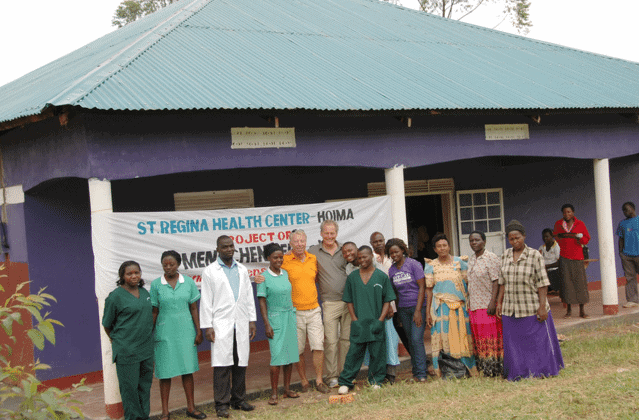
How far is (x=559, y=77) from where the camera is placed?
1067cm

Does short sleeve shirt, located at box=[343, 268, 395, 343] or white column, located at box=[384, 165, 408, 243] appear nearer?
short sleeve shirt, located at box=[343, 268, 395, 343]

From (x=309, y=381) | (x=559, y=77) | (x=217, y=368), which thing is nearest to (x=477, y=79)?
(x=559, y=77)

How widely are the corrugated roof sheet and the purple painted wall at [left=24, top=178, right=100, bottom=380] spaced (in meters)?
1.14

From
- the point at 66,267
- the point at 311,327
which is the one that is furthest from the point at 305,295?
the point at 66,267

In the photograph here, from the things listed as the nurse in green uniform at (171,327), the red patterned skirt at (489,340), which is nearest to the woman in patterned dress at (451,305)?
the red patterned skirt at (489,340)

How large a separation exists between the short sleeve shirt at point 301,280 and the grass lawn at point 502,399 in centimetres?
94

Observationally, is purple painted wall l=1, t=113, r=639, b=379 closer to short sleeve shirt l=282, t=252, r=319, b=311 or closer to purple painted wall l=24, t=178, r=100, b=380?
purple painted wall l=24, t=178, r=100, b=380

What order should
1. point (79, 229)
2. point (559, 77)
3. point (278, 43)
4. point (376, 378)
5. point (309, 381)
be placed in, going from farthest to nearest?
point (559, 77) → point (278, 43) → point (79, 229) → point (309, 381) → point (376, 378)

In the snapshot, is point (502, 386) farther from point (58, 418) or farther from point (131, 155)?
point (58, 418)

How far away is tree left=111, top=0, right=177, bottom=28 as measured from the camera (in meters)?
29.8

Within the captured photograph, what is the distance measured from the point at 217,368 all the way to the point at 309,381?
1.40 m

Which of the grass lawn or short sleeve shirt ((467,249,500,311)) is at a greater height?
short sleeve shirt ((467,249,500,311))

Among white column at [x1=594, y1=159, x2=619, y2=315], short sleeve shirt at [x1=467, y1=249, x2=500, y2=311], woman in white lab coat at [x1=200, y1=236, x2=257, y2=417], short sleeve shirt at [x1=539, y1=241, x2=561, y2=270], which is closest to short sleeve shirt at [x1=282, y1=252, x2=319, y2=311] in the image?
woman in white lab coat at [x1=200, y1=236, x2=257, y2=417]

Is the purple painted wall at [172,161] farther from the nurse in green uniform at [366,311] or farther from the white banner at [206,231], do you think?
the nurse in green uniform at [366,311]
